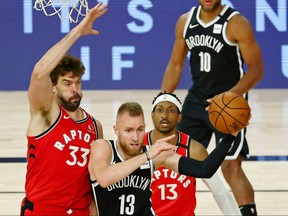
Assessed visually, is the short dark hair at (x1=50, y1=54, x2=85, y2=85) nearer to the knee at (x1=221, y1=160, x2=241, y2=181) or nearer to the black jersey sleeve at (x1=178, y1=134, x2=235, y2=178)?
the black jersey sleeve at (x1=178, y1=134, x2=235, y2=178)

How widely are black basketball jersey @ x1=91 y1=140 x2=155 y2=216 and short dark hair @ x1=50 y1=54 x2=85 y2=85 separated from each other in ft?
1.49

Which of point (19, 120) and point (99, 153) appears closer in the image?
point (99, 153)

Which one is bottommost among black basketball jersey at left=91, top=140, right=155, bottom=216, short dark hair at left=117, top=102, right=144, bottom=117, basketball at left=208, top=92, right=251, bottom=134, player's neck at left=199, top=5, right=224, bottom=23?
black basketball jersey at left=91, top=140, right=155, bottom=216

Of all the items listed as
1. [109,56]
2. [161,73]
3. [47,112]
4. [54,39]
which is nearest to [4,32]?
[54,39]

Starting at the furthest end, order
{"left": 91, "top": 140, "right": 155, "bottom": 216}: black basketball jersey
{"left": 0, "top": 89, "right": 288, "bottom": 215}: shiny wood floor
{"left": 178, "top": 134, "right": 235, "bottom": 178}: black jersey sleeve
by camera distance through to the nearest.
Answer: {"left": 0, "top": 89, "right": 288, "bottom": 215}: shiny wood floor
{"left": 91, "top": 140, "right": 155, "bottom": 216}: black basketball jersey
{"left": 178, "top": 134, "right": 235, "bottom": 178}: black jersey sleeve

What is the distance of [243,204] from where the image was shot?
21.4ft

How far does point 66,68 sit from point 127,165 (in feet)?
2.38

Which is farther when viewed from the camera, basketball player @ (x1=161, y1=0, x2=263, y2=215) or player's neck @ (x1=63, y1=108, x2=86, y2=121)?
basketball player @ (x1=161, y1=0, x2=263, y2=215)

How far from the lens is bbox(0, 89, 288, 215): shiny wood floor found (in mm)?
7445

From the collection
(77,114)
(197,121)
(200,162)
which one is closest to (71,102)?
(77,114)

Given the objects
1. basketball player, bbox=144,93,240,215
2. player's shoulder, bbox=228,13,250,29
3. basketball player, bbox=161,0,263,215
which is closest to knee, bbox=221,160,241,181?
basketball player, bbox=161,0,263,215

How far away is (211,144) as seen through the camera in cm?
995

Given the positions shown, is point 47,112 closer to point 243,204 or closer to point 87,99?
point 243,204

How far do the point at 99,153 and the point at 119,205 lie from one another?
13.5 inches
